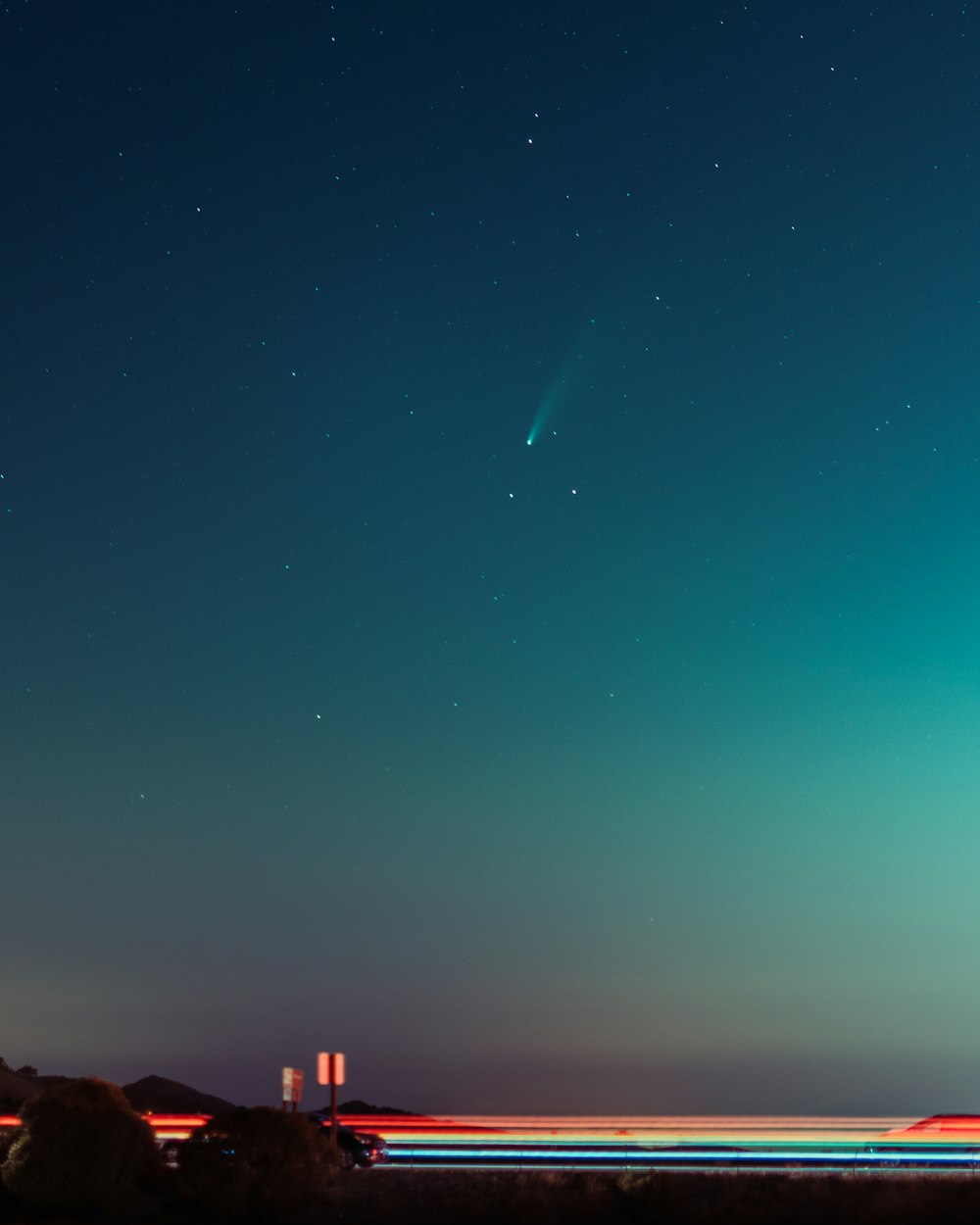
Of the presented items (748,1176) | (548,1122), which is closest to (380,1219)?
(748,1176)

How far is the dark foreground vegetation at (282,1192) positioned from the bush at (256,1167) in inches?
0.7

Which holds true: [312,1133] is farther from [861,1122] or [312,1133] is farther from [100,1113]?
[861,1122]

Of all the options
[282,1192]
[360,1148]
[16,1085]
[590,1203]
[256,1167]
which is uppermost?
[16,1085]

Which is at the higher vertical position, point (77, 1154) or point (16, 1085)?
point (16, 1085)

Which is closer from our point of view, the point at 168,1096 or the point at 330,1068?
the point at 330,1068

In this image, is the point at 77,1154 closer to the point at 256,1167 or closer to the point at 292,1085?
the point at 256,1167

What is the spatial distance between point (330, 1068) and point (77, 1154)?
21.2 feet

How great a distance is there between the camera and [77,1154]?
22.2m

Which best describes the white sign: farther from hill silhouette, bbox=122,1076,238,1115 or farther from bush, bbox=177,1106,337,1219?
hill silhouette, bbox=122,1076,238,1115

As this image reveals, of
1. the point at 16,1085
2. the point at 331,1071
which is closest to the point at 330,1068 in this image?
the point at 331,1071

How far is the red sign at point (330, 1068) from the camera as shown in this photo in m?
Answer: 27.5

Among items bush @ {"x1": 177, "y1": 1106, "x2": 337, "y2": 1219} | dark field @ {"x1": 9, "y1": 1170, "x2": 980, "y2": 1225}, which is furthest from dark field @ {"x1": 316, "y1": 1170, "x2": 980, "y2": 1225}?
bush @ {"x1": 177, "y1": 1106, "x2": 337, "y2": 1219}

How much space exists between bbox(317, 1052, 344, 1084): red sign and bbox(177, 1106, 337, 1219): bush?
4195 millimetres

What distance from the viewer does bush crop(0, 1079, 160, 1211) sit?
862 inches
